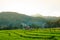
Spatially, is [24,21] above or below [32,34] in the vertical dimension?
above

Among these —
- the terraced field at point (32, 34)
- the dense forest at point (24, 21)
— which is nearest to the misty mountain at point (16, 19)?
the dense forest at point (24, 21)

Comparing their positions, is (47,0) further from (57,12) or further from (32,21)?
(32,21)

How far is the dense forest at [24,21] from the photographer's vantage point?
84.3 inches

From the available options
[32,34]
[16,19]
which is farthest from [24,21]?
[32,34]

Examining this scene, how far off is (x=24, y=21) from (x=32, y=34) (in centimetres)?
23

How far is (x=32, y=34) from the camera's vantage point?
6.95ft

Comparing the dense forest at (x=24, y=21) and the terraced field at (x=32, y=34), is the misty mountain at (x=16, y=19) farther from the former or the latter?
the terraced field at (x=32, y=34)

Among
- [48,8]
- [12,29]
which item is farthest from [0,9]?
[48,8]

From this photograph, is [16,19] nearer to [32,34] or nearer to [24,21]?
[24,21]

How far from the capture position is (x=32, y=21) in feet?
7.16

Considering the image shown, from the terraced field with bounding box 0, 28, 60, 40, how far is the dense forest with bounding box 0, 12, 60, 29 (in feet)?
0.20

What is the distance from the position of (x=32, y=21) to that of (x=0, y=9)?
1.68 feet

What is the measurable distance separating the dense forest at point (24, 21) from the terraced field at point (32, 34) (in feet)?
0.20

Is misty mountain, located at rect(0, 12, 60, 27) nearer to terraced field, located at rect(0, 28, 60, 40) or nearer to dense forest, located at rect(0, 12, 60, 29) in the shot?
dense forest, located at rect(0, 12, 60, 29)
